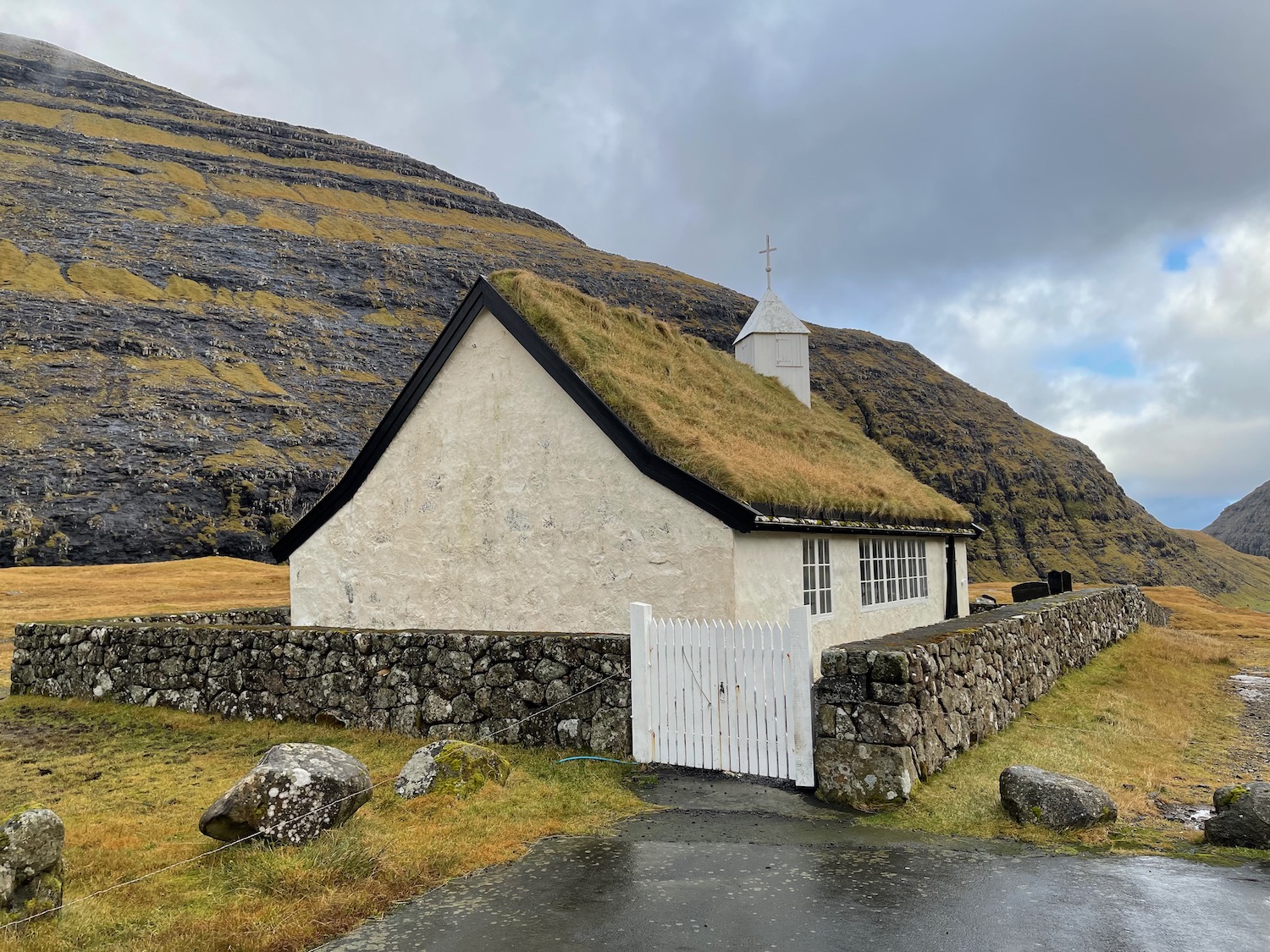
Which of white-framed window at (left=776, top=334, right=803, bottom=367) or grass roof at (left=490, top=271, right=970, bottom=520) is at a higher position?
white-framed window at (left=776, top=334, right=803, bottom=367)

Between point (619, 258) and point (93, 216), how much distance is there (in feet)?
253

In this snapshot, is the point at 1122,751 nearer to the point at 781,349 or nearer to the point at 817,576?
the point at 817,576

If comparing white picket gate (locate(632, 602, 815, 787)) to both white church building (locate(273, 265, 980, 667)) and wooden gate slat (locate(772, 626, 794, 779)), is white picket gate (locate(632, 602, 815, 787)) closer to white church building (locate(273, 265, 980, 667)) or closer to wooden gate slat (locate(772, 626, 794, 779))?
wooden gate slat (locate(772, 626, 794, 779))

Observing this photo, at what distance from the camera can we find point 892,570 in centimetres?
1639

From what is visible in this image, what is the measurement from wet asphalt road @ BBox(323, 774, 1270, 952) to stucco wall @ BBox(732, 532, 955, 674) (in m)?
4.59

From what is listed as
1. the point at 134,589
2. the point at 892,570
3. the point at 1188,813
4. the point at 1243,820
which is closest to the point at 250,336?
the point at 134,589

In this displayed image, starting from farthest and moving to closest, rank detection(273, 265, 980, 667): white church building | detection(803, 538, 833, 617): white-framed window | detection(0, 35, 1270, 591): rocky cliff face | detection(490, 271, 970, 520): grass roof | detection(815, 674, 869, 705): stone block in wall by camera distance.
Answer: detection(0, 35, 1270, 591): rocky cliff face
detection(803, 538, 833, 617): white-framed window
detection(490, 271, 970, 520): grass roof
detection(273, 265, 980, 667): white church building
detection(815, 674, 869, 705): stone block in wall

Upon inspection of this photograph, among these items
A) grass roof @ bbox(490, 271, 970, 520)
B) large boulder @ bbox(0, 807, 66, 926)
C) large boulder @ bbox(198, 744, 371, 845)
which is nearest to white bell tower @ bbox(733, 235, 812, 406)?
grass roof @ bbox(490, 271, 970, 520)

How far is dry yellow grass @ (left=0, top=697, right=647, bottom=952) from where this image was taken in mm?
5090

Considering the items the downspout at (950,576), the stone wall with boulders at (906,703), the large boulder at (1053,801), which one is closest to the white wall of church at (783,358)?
the downspout at (950,576)

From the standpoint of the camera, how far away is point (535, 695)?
9711 millimetres

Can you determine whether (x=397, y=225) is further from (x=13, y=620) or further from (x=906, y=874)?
(x=906, y=874)

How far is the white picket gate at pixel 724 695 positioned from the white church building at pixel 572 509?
222cm

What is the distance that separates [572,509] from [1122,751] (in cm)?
771
